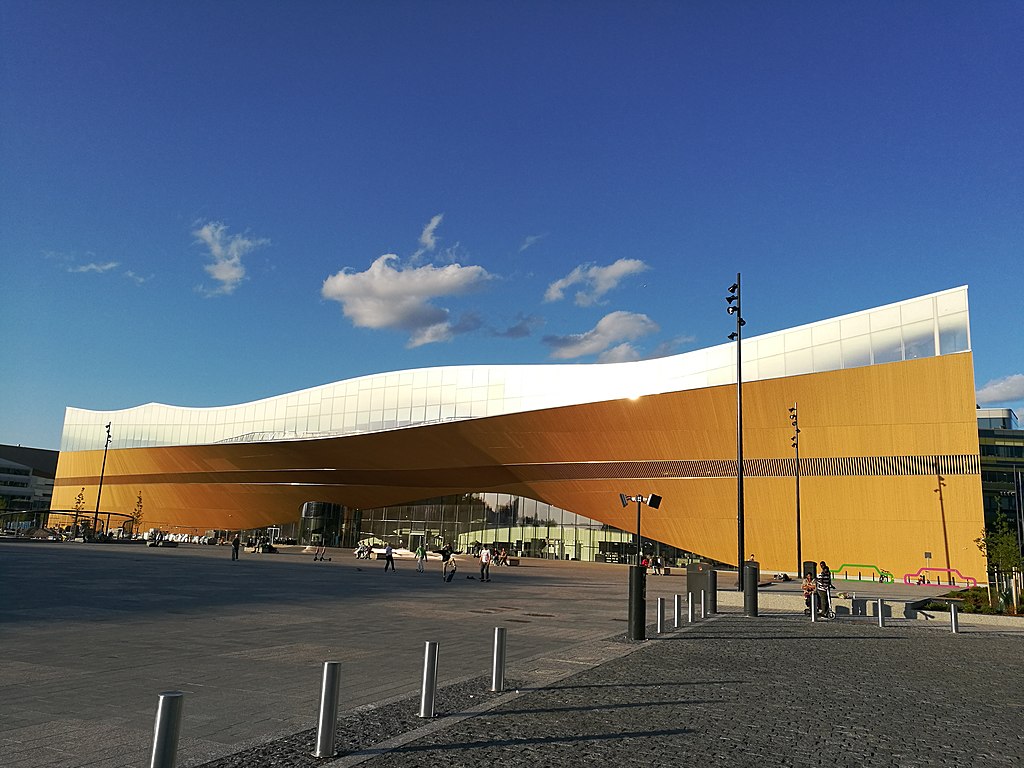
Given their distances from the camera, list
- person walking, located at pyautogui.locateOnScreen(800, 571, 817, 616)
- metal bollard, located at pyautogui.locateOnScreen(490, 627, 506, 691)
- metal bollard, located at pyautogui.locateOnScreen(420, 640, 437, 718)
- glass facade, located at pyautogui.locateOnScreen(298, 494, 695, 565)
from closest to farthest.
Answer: metal bollard, located at pyautogui.locateOnScreen(420, 640, 437, 718) → metal bollard, located at pyautogui.locateOnScreen(490, 627, 506, 691) → person walking, located at pyautogui.locateOnScreen(800, 571, 817, 616) → glass facade, located at pyautogui.locateOnScreen(298, 494, 695, 565)

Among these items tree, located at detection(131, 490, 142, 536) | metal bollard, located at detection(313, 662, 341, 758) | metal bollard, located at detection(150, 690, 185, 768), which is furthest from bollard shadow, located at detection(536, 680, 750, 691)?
tree, located at detection(131, 490, 142, 536)

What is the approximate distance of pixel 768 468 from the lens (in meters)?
40.9

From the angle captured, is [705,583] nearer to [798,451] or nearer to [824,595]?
[824,595]

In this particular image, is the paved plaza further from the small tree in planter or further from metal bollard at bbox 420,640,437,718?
the small tree in planter

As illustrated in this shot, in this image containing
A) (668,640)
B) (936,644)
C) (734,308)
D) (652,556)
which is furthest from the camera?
(652,556)

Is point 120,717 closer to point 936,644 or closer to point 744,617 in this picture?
point 936,644

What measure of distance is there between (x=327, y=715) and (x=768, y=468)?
38.4 m

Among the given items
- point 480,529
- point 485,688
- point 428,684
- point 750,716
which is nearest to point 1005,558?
point 750,716

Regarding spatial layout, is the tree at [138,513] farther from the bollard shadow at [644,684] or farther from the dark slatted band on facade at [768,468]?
the bollard shadow at [644,684]

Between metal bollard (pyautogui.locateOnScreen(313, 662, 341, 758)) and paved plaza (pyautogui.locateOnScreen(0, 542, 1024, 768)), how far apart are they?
0.11 metres

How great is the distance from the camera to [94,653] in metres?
9.91

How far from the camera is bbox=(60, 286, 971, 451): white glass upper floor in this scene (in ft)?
120

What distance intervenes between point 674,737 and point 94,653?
→ 7.67 meters

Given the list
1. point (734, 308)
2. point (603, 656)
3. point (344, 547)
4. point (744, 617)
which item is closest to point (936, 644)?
point (744, 617)
